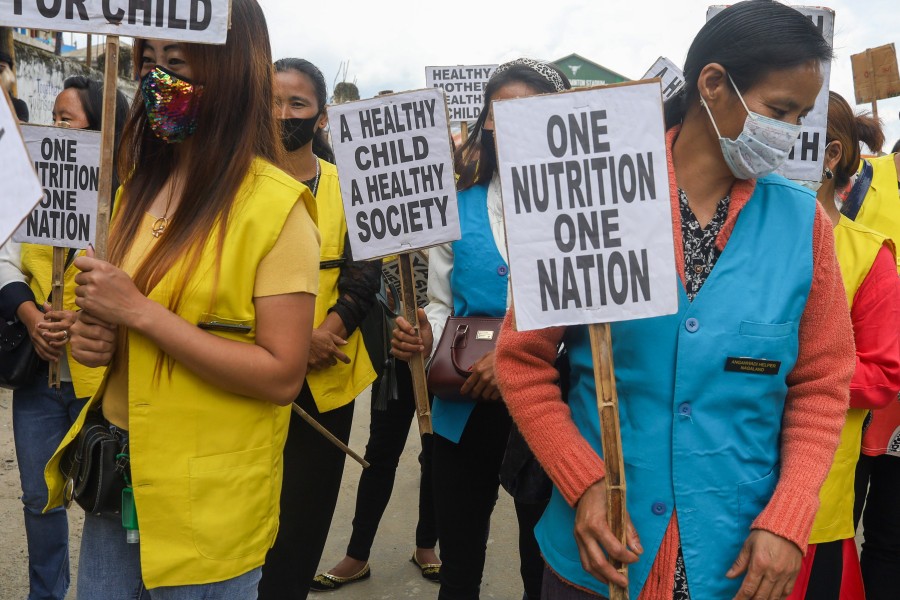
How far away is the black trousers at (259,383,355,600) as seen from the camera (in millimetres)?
2912

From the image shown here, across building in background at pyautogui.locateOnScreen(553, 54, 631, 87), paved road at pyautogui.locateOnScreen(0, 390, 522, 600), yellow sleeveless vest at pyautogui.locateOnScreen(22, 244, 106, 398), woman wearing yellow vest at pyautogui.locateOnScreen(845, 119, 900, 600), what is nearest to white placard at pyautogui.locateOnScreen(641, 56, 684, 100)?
woman wearing yellow vest at pyautogui.locateOnScreen(845, 119, 900, 600)

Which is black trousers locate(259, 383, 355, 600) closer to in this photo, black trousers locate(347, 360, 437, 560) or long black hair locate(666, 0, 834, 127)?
black trousers locate(347, 360, 437, 560)

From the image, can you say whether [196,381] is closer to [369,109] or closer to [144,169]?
[144,169]

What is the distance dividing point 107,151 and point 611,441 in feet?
4.24

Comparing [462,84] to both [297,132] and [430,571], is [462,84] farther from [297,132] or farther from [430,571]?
[430,571]

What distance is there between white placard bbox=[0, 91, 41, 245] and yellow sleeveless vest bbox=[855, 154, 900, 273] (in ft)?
10.8

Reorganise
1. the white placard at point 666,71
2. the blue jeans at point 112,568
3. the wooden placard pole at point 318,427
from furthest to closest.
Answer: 1. the white placard at point 666,71
2. the wooden placard pole at point 318,427
3. the blue jeans at point 112,568

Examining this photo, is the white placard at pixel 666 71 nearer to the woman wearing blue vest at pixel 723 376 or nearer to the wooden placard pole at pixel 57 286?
the woman wearing blue vest at pixel 723 376

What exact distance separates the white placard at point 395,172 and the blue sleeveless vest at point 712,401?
141 cm

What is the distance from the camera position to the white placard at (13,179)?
1458mm

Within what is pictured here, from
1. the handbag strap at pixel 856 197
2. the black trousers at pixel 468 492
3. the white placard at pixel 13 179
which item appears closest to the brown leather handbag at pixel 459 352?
the black trousers at pixel 468 492

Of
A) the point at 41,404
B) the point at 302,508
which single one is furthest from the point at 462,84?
the point at 302,508

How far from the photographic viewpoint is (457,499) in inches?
118

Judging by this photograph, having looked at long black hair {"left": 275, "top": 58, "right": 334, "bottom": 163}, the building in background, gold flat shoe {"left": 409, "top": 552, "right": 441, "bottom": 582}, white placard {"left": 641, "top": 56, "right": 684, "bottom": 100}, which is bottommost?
gold flat shoe {"left": 409, "top": 552, "right": 441, "bottom": 582}
